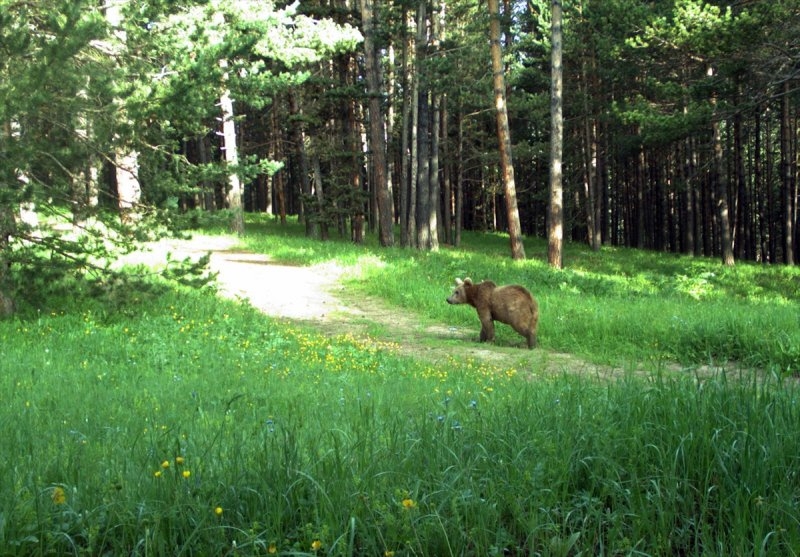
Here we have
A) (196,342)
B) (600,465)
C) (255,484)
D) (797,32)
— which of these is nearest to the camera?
(255,484)

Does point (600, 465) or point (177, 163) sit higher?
point (177, 163)

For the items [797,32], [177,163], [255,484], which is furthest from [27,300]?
[797,32]

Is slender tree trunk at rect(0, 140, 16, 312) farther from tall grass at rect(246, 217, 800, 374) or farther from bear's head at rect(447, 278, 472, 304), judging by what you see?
tall grass at rect(246, 217, 800, 374)

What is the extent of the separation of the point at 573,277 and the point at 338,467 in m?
18.3

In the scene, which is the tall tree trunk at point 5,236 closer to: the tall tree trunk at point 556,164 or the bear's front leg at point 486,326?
the bear's front leg at point 486,326

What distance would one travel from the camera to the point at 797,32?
64.0ft

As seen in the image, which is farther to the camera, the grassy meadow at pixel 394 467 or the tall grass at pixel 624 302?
the tall grass at pixel 624 302

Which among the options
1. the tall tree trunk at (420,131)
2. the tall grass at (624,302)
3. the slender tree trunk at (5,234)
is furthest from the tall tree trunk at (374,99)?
the slender tree trunk at (5,234)

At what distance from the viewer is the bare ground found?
37.7 ft

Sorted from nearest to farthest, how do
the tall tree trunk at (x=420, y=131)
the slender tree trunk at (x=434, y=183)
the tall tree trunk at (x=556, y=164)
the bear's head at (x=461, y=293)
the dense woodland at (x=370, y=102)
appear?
1. the dense woodland at (x=370, y=102)
2. the bear's head at (x=461, y=293)
3. the tall tree trunk at (x=556, y=164)
4. the tall tree trunk at (x=420, y=131)
5. the slender tree trunk at (x=434, y=183)

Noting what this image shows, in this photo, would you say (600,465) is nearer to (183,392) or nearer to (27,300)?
(183,392)

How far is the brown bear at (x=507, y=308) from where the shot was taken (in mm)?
12688

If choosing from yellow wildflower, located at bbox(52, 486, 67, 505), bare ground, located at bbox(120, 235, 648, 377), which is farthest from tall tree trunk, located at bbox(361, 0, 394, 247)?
yellow wildflower, located at bbox(52, 486, 67, 505)

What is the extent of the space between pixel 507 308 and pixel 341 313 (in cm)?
458
